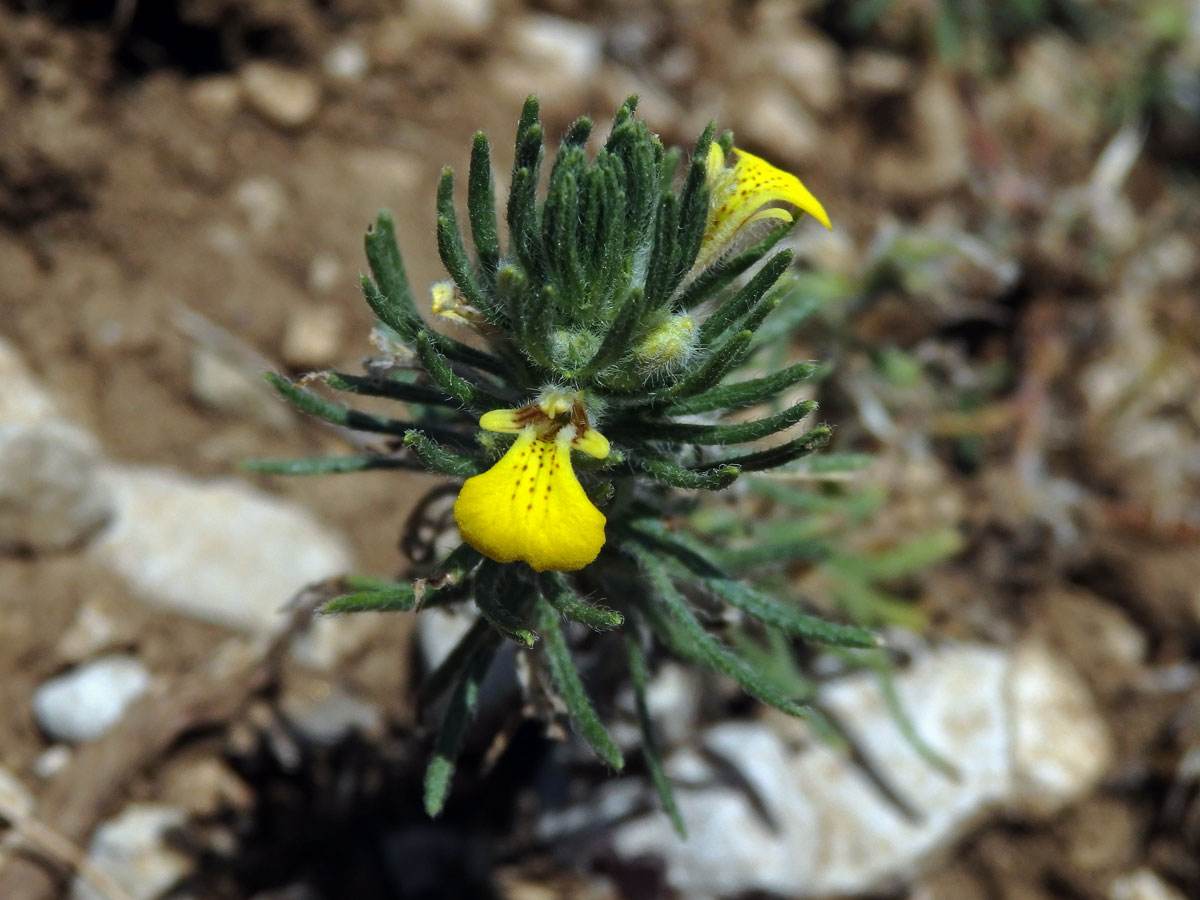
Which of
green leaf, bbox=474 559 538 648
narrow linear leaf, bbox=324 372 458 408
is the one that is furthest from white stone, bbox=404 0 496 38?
green leaf, bbox=474 559 538 648

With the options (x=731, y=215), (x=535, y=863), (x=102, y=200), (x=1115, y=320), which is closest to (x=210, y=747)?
(x=535, y=863)

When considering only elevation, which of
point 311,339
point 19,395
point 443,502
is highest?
point 443,502

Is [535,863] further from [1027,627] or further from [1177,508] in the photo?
[1177,508]

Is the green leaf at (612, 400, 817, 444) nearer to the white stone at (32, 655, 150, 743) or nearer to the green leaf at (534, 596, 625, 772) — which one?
the green leaf at (534, 596, 625, 772)

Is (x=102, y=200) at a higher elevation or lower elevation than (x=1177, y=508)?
lower

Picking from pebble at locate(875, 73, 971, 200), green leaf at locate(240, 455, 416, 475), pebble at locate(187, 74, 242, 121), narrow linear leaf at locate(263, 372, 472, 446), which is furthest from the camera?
pebble at locate(875, 73, 971, 200)

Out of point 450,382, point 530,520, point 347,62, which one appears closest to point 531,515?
point 530,520

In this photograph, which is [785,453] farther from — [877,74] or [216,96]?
[877,74]
